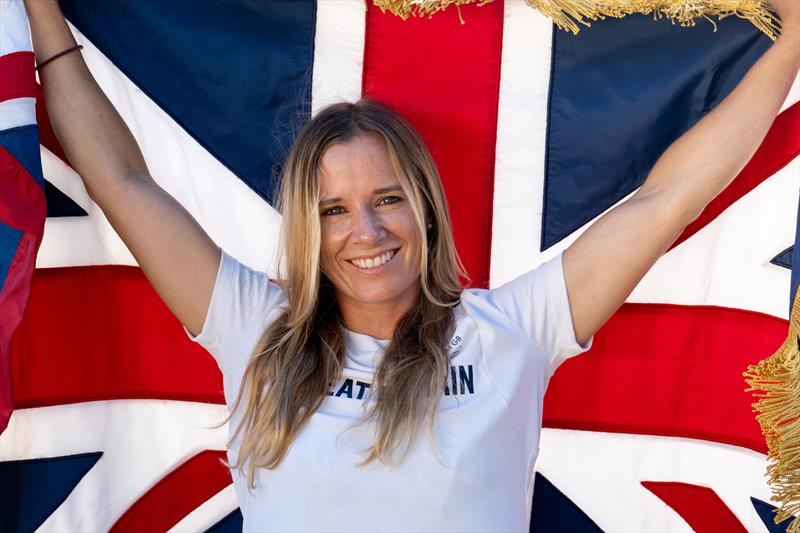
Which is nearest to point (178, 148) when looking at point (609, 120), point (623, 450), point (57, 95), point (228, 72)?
point (228, 72)

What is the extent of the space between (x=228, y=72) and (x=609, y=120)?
37.7 inches

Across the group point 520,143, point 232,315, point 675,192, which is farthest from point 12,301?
point 675,192

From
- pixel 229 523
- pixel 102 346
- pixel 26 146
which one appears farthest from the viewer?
pixel 229 523

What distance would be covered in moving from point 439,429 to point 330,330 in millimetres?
355

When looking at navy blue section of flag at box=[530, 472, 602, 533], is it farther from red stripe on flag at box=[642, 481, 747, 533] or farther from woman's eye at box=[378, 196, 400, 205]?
woman's eye at box=[378, 196, 400, 205]

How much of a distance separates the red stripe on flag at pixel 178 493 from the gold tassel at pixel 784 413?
1.34m

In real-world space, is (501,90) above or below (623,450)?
above

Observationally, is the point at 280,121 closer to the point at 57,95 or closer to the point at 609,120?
the point at 57,95

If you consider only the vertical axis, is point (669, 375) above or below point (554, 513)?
above

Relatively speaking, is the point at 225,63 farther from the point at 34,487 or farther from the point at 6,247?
the point at 34,487

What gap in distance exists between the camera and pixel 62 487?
261cm

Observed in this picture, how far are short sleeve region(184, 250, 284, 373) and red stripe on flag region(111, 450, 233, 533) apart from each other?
534 mm

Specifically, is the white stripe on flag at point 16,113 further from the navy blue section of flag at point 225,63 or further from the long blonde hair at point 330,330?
the long blonde hair at point 330,330

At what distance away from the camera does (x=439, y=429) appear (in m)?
2.10
